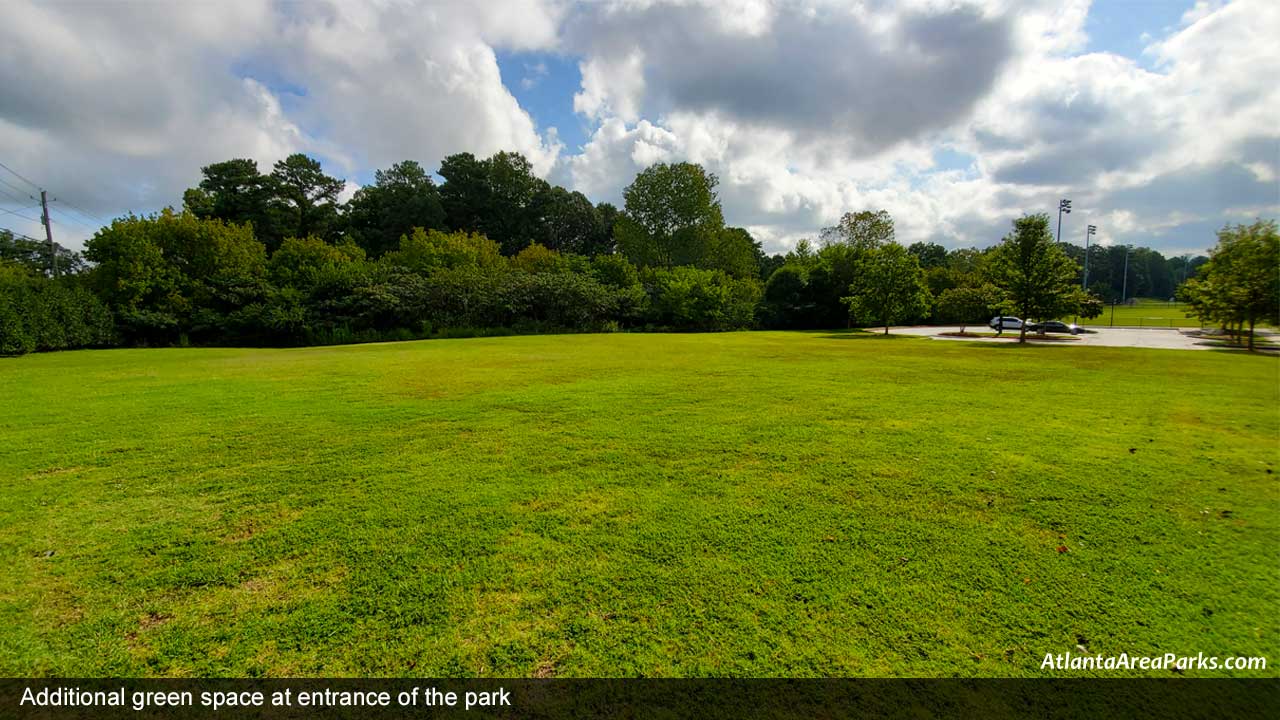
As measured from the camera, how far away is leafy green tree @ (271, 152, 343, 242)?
5362cm

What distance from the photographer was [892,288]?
35.8m

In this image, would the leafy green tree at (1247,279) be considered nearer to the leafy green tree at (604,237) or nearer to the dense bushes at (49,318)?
the dense bushes at (49,318)

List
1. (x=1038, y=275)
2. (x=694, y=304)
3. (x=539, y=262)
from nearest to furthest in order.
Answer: (x=1038, y=275) < (x=694, y=304) < (x=539, y=262)

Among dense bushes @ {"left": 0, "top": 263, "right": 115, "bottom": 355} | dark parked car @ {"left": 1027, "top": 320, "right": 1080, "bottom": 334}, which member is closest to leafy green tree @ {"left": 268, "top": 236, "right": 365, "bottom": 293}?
dense bushes @ {"left": 0, "top": 263, "right": 115, "bottom": 355}

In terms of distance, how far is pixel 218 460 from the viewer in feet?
18.5

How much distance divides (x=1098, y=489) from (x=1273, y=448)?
392 cm

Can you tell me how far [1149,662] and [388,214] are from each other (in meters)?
65.8

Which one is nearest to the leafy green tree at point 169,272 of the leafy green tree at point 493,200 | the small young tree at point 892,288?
the leafy green tree at point 493,200

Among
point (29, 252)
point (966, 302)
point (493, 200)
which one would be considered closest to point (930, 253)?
point (966, 302)

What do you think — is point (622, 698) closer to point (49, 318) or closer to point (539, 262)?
point (49, 318)

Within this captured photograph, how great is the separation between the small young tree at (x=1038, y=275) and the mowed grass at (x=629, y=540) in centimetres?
2326

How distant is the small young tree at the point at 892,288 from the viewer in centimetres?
3550

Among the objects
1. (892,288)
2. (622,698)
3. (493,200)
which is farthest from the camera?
(493,200)

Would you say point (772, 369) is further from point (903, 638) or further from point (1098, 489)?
point (903, 638)
